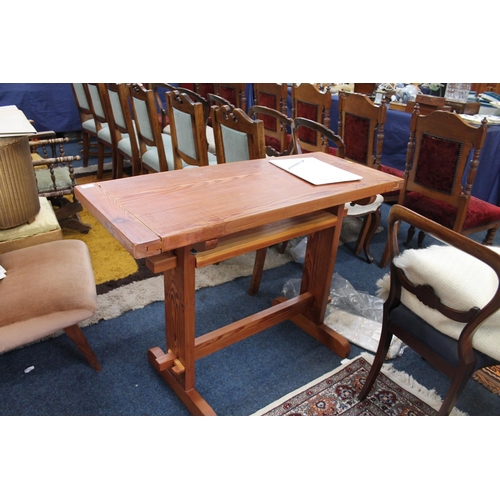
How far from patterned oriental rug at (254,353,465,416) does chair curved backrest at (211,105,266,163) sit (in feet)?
3.27

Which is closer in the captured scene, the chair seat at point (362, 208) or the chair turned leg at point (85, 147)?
the chair seat at point (362, 208)

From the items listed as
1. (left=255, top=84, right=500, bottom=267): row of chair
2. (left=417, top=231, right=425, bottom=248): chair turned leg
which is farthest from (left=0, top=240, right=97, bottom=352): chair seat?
(left=417, top=231, right=425, bottom=248): chair turned leg

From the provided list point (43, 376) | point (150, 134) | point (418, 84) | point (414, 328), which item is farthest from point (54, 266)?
point (418, 84)

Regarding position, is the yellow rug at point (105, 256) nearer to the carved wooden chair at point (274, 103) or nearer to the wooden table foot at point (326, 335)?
the wooden table foot at point (326, 335)

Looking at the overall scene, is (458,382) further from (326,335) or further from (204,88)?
(204,88)

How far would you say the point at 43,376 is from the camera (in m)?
1.59

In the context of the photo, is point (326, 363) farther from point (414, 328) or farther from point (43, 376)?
point (43, 376)

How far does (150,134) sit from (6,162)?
1111mm

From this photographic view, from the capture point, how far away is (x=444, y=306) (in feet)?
3.54

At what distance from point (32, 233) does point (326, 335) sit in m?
1.52

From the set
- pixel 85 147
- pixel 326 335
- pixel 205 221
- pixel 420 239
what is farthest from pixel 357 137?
pixel 85 147

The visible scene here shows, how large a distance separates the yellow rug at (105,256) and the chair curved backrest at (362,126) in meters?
1.53

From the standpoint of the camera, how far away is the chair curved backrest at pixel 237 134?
5.64 ft

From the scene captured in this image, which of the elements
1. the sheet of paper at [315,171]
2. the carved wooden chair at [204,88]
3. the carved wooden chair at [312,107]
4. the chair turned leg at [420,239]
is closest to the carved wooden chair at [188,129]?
the sheet of paper at [315,171]
